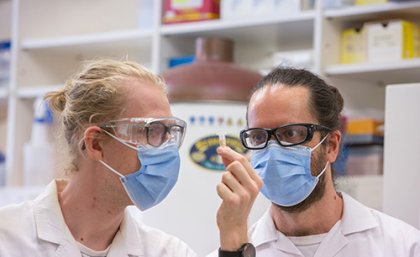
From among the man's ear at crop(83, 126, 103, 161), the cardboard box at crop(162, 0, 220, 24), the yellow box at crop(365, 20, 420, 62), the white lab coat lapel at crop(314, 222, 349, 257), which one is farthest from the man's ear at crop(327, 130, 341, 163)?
the cardboard box at crop(162, 0, 220, 24)

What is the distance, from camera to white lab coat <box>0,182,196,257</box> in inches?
72.4

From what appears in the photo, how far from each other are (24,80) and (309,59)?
1.44 meters

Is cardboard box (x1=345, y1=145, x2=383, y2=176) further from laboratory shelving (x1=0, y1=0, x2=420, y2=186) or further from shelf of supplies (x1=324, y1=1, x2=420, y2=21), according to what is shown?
shelf of supplies (x1=324, y1=1, x2=420, y2=21)

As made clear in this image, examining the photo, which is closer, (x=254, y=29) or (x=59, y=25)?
(x=254, y=29)

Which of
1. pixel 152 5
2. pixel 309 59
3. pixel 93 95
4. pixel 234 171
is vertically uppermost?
pixel 152 5

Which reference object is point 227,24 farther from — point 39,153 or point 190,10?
point 39,153

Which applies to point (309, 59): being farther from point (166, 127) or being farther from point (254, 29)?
point (166, 127)

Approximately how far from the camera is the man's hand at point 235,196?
1682mm

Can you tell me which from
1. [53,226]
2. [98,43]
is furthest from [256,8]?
[53,226]

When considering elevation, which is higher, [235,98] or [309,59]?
[309,59]

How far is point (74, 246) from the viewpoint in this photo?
1.84 m

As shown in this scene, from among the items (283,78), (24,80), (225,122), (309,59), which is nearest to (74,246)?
(283,78)

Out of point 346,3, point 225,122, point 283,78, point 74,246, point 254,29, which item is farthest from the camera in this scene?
point 254,29

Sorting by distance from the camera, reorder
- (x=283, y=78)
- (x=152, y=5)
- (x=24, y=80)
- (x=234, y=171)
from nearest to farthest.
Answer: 1. (x=234, y=171)
2. (x=283, y=78)
3. (x=152, y=5)
4. (x=24, y=80)
